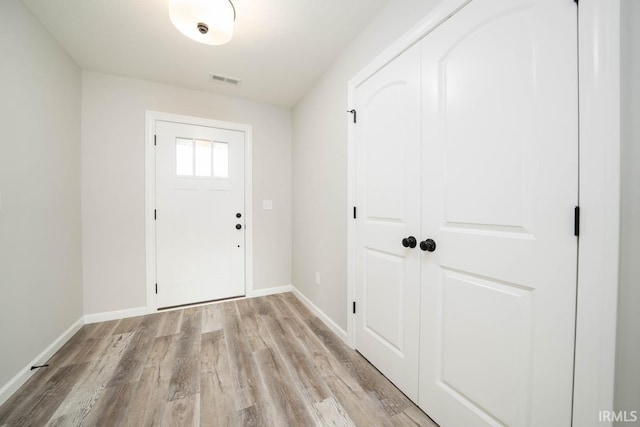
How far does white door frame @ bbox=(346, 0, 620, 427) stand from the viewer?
692 millimetres

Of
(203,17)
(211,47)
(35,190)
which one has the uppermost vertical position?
(211,47)

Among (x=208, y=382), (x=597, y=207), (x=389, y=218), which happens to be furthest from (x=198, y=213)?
(x=597, y=207)

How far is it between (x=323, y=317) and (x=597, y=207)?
2.11 meters

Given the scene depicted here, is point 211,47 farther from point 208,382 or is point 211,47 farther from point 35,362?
point 35,362

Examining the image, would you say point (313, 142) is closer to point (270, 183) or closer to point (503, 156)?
point (270, 183)

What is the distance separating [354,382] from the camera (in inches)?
59.2

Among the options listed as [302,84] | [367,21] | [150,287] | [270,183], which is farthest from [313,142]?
[150,287]

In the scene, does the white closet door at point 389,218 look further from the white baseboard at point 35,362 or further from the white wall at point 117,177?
the white baseboard at point 35,362

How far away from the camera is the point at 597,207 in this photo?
72 cm

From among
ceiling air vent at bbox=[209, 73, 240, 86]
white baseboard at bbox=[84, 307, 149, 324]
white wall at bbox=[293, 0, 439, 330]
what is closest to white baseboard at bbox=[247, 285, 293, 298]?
white wall at bbox=[293, 0, 439, 330]

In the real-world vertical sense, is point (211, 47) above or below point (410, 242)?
above

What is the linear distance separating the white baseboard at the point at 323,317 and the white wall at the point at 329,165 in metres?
0.05

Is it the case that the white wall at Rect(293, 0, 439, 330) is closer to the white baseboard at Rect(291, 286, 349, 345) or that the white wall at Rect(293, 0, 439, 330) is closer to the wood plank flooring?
the white baseboard at Rect(291, 286, 349, 345)

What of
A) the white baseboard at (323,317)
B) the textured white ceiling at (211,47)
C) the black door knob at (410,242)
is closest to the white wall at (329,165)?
the white baseboard at (323,317)
